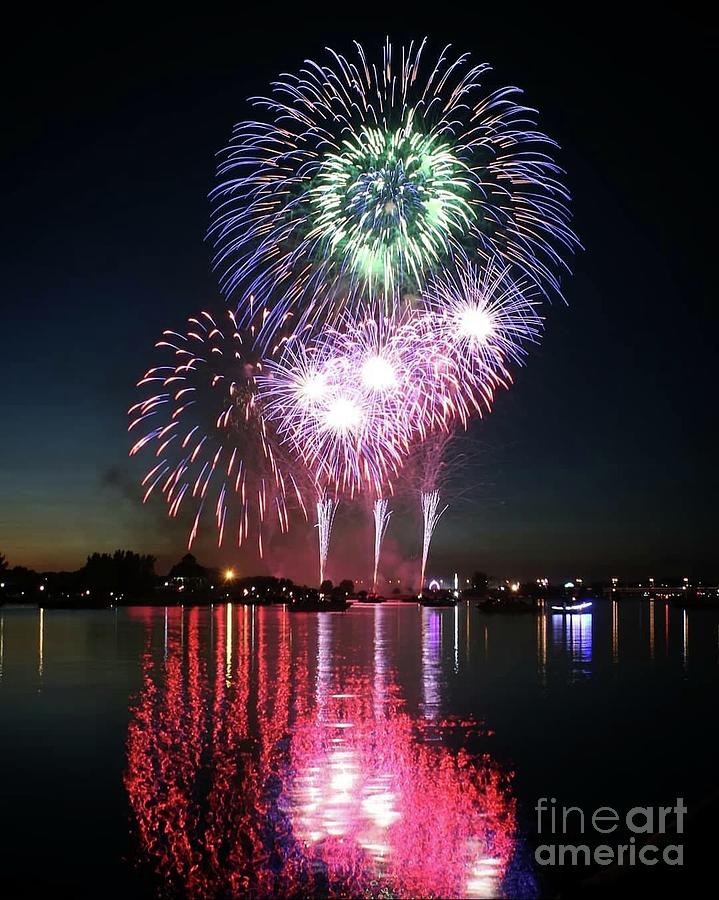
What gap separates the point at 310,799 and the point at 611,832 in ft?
12.7

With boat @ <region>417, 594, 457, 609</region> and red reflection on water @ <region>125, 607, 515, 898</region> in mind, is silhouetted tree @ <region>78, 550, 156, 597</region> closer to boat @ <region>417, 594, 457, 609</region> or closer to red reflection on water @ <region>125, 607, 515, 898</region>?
boat @ <region>417, 594, 457, 609</region>

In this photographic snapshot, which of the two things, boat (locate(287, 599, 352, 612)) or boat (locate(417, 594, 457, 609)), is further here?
boat (locate(417, 594, 457, 609))

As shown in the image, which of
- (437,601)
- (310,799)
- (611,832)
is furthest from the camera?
(437,601)

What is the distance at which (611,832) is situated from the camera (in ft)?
36.6

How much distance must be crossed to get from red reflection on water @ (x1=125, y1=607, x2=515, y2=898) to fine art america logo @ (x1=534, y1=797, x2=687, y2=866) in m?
0.51

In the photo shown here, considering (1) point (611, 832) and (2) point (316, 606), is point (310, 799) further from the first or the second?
(2) point (316, 606)

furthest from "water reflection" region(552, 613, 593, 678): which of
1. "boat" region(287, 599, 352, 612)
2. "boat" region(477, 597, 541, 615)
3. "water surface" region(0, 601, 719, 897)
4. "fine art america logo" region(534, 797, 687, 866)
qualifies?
"boat" region(287, 599, 352, 612)

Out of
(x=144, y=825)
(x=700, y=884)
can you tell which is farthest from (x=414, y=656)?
(x=700, y=884)

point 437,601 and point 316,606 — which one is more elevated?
point 316,606

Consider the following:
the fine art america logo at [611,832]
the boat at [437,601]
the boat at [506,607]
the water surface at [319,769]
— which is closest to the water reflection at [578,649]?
the water surface at [319,769]

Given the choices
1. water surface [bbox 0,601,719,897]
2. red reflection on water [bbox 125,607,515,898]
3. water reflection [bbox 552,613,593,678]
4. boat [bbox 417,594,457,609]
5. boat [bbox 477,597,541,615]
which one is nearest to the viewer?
red reflection on water [bbox 125,607,515,898]

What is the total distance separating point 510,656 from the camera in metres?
37.3

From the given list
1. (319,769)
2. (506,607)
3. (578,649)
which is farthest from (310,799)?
(506,607)

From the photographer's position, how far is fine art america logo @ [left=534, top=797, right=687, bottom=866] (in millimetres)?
8898
